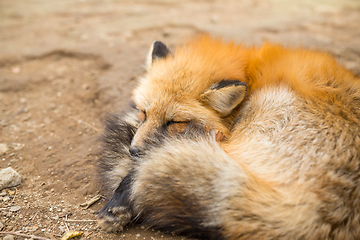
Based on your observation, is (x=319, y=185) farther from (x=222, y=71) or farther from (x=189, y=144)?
(x=222, y=71)

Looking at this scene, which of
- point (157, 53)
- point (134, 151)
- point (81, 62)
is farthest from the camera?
point (81, 62)

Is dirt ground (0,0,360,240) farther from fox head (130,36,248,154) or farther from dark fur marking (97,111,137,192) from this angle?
fox head (130,36,248,154)

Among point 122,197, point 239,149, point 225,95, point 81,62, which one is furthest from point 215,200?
point 81,62

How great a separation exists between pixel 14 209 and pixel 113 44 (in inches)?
128

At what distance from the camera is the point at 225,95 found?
202 cm

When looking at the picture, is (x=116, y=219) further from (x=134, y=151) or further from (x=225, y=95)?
(x=225, y=95)

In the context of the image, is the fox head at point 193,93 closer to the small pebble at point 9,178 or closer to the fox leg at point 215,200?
the fox leg at point 215,200

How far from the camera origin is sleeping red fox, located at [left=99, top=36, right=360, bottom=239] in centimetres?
138

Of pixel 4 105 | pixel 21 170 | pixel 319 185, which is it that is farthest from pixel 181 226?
pixel 4 105

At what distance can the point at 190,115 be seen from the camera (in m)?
2.03

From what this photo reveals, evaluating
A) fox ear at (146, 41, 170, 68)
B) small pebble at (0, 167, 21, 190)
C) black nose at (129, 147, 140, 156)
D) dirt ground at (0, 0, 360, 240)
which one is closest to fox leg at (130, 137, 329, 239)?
black nose at (129, 147, 140, 156)

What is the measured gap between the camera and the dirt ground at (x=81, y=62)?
2.03m

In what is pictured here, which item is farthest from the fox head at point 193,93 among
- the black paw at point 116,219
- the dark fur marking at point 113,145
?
the black paw at point 116,219

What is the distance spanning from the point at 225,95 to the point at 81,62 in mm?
2929
